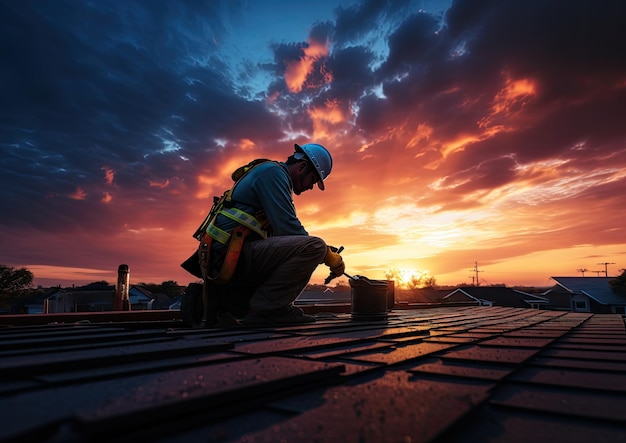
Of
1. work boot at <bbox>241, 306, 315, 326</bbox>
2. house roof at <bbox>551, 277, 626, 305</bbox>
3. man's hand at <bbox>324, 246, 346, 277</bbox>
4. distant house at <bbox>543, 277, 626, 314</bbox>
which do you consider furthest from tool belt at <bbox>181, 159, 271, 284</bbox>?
house roof at <bbox>551, 277, 626, 305</bbox>

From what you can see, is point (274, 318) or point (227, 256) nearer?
point (227, 256)

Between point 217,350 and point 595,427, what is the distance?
4.05 ft

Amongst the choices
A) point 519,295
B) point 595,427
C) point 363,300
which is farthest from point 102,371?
point 519,295

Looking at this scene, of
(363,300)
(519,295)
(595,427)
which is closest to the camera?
(595,427)

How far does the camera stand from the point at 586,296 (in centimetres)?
3175

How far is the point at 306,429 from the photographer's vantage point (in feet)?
2.18

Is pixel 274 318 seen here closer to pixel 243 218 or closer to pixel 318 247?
pixel 318 247

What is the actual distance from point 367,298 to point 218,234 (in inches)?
65.8

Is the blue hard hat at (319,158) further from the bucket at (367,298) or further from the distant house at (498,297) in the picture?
the distant house at (498,297)

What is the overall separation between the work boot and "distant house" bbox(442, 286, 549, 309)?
1222 inches

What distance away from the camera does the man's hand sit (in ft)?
11.4

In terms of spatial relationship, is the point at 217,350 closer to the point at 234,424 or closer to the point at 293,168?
the point at 234,424

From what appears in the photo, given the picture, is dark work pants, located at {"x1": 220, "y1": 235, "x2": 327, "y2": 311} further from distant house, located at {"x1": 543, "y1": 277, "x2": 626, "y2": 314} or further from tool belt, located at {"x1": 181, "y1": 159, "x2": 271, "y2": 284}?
distant house, located at {"x1": 543, "y1": 277, "x2": 626, "y2": 314}

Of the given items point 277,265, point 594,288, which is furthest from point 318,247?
point 594,288
